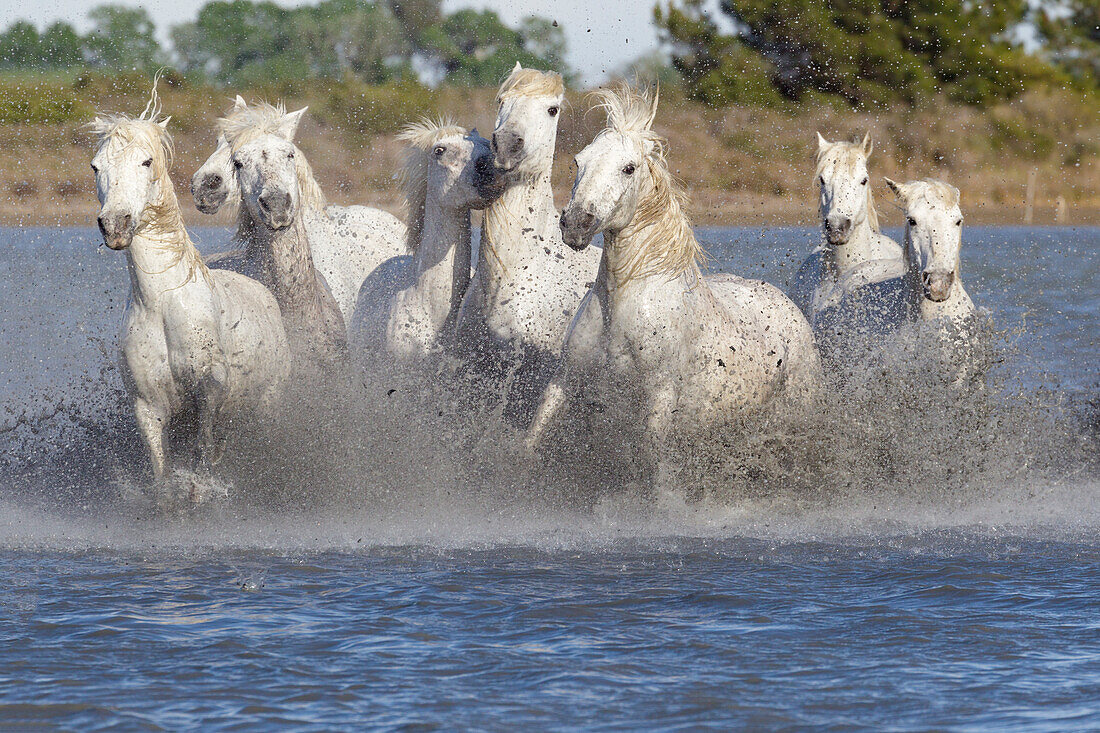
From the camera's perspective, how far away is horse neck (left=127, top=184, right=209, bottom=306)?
622 centimetres

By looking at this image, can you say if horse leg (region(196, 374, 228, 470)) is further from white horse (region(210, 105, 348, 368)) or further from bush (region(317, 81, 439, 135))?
bush (region(317, 81, 439, 135))

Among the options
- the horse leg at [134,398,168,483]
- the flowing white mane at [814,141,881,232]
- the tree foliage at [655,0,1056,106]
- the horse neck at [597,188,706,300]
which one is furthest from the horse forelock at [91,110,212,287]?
the tree foliage at [655,0,1056,106]

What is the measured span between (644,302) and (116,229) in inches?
88.3

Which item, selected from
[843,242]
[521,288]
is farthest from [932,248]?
[521,288]

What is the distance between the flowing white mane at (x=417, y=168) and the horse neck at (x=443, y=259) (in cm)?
18

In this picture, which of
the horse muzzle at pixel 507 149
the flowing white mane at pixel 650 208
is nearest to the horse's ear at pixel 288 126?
the horse muzzle at pixel 507 149

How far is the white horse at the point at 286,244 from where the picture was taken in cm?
689

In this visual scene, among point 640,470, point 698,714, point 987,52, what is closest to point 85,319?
point 640,470

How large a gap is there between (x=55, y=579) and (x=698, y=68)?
33666mm

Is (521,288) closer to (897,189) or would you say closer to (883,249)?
(897,189)

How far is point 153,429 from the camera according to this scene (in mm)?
6445

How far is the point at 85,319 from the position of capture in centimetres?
1424

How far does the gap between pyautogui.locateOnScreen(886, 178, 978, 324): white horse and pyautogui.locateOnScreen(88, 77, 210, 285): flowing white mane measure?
11.5 ft

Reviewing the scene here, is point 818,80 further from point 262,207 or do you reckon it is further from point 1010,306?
point 262,207
